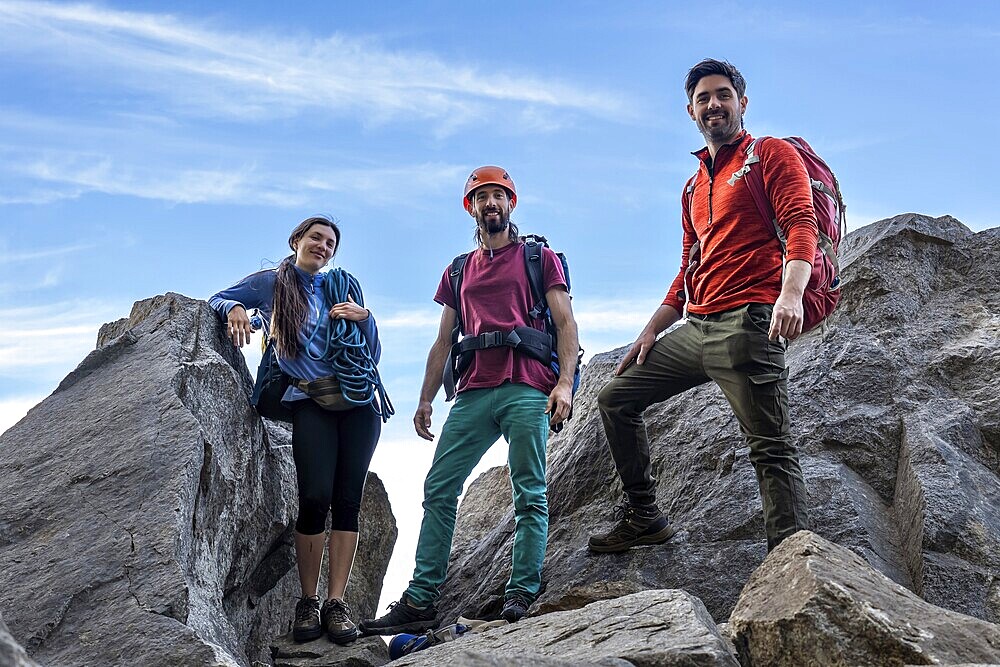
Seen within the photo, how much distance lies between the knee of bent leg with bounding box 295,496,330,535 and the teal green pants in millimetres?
788

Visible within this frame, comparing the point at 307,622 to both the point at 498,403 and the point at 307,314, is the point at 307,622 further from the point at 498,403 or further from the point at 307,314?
the point at 307,314

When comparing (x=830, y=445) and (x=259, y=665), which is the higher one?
(x=830, y=445)

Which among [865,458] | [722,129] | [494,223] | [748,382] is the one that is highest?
[722,129]

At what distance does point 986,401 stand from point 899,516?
134 centimetres

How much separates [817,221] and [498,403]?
2.72 meters

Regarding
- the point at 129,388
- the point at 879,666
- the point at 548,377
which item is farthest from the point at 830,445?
the point at 129,388

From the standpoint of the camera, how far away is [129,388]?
24.9 ft

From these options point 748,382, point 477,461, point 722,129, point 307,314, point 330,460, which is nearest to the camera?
point 748,382

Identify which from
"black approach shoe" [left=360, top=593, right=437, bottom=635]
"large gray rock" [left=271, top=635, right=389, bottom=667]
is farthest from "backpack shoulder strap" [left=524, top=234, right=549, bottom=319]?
"large gray rock" [left=271, top=635, right=389, bottom=667]

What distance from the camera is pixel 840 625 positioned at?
4695 mm

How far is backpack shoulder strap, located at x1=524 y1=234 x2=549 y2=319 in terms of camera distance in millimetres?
7623

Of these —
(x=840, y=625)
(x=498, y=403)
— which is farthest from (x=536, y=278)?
(x=840, y=625)

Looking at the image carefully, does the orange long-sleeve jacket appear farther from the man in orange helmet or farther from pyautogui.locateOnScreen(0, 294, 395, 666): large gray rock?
pyautogui.locateOnScreen(0, 294, 395, 666): large gray rock

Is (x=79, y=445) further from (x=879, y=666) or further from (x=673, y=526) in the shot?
(x=879, y=666)
